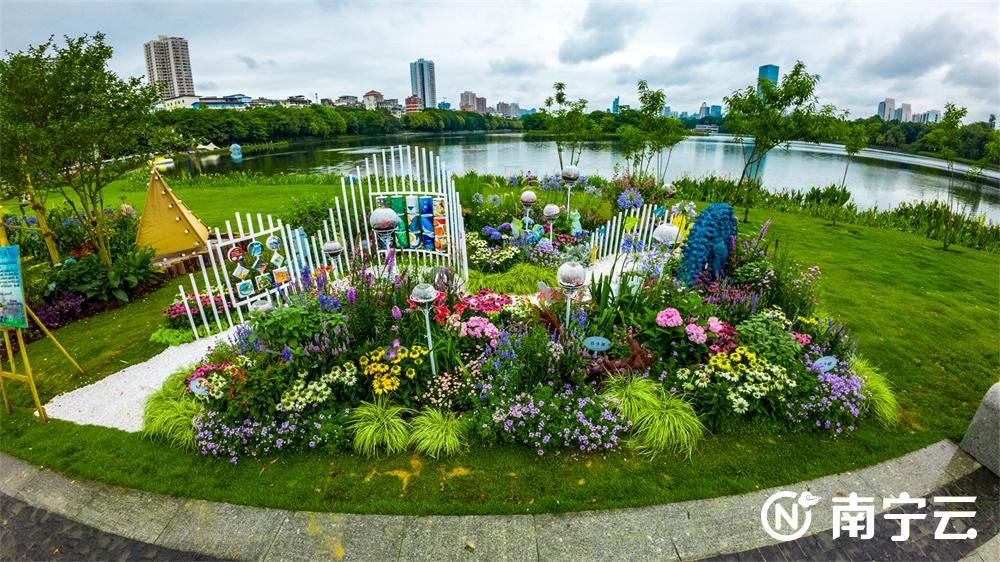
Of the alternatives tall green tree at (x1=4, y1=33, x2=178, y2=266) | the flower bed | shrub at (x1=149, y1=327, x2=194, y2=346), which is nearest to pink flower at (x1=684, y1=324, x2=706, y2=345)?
the flower bed

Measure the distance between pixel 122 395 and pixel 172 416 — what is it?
1223 millimetres

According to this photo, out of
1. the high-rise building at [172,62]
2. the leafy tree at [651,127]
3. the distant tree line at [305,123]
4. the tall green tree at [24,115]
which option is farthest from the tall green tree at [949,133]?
the high-rise building at [172,62]

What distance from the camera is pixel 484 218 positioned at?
31.5ft

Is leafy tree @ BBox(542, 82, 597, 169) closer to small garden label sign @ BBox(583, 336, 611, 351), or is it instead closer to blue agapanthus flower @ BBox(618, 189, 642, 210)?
blue agapanthus flower @ BBox(618, 189, 642, 210)

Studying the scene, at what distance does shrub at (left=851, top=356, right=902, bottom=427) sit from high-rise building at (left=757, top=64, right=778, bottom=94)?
931cm

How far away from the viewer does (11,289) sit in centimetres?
429

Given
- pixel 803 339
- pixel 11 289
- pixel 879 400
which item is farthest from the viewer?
pixel 803 339

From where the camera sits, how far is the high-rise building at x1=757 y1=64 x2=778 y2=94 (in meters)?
11.5

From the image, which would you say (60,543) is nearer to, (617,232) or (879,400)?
(879,400)

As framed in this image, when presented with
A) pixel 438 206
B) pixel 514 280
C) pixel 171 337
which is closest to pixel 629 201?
pixel 514 280

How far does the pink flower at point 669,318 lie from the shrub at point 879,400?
191 centimetres

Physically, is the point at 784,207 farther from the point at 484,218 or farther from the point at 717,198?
the point at 484,218

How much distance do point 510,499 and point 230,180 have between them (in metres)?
23.2

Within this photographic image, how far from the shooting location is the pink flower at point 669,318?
15.1 feet
